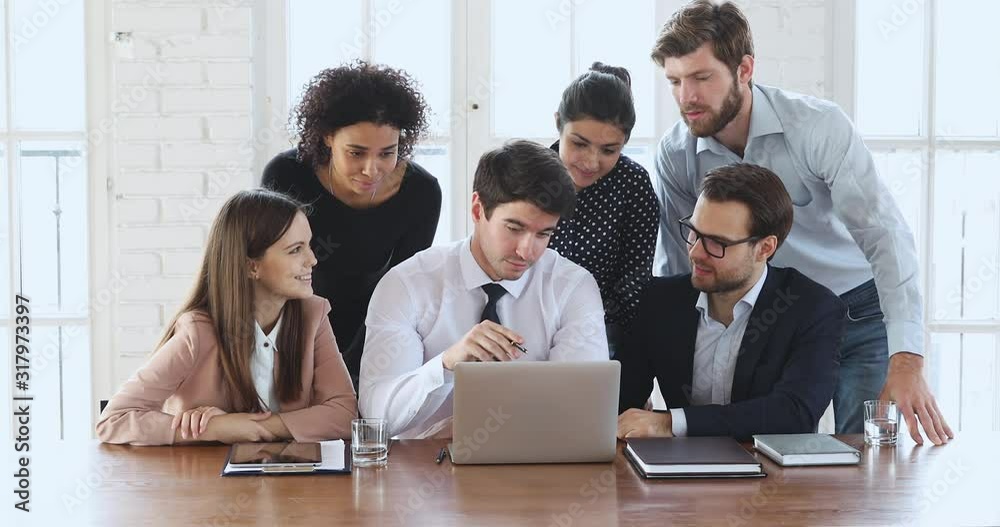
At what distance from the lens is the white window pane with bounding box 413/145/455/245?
3.31 m

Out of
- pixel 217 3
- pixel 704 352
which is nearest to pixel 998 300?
pixel 704 352

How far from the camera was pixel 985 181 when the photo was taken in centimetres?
338

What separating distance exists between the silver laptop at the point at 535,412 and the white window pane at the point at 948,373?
219 centimetres

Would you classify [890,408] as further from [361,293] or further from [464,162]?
[464,162]

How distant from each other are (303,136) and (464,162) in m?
0.93

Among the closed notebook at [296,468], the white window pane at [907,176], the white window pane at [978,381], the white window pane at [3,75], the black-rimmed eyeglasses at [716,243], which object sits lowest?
the white window pane at [978,381]

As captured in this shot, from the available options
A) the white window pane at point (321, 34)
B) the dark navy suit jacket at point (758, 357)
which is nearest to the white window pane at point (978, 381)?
the dark navy suit jacket at point (758, 357)

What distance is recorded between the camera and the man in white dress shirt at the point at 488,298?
2.01 metres

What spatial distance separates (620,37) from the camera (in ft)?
10.9

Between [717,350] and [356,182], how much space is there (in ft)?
3.13

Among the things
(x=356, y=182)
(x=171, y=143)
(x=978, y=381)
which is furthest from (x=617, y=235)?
(x=978, y=381)

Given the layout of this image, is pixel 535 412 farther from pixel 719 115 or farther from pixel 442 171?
pixel 442 171

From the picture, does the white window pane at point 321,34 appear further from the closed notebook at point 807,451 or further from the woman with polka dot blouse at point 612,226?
the closed notebook at point 807,451

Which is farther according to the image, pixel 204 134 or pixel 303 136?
pixel 204 134
